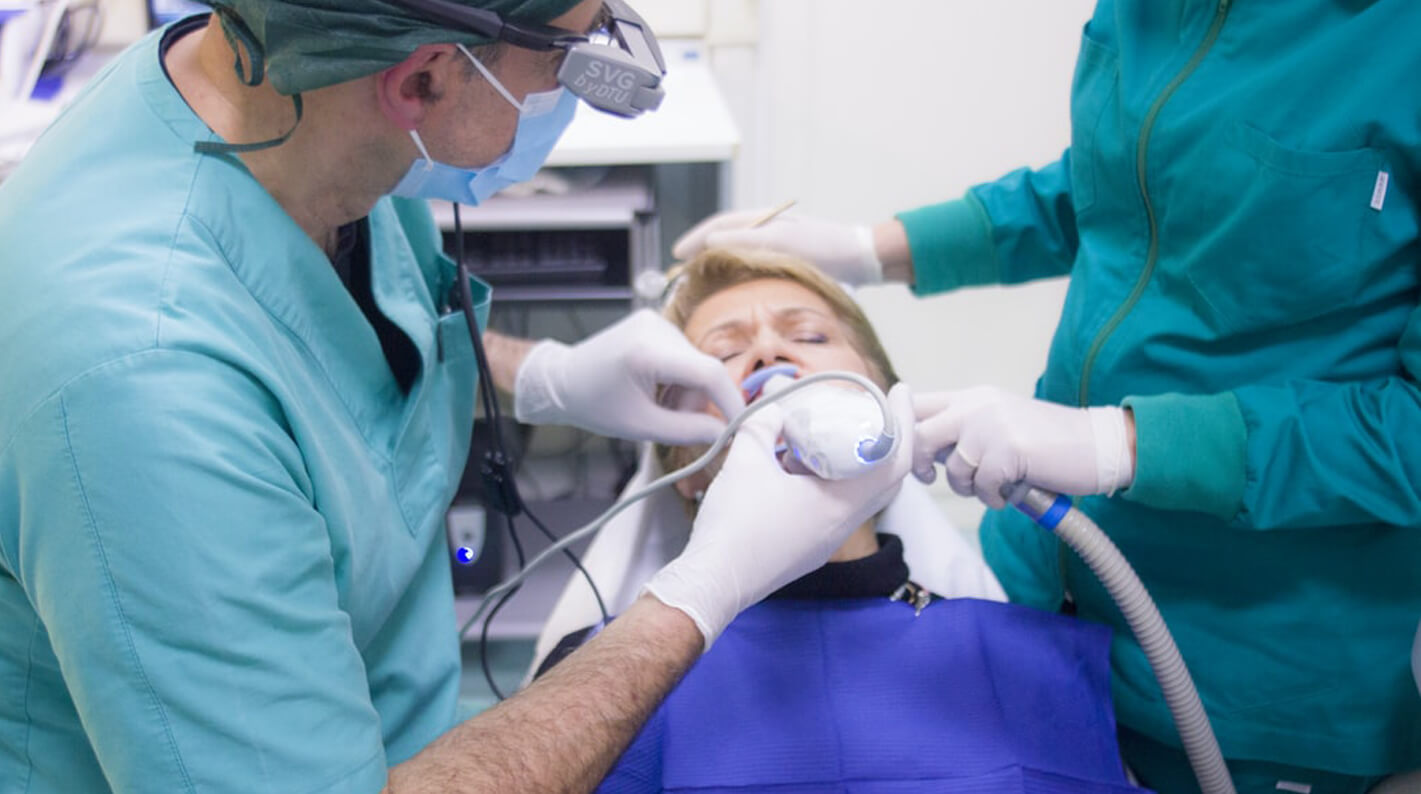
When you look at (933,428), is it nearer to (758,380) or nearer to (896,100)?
(758,380)

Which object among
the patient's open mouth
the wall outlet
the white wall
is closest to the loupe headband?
the patient's open mouth

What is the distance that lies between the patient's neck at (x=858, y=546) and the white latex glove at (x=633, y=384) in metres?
0.25

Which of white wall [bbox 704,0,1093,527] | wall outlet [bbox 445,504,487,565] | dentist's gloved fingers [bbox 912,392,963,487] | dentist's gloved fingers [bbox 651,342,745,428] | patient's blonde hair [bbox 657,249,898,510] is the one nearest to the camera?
dentist's gloved fingers [bbox 912,392,963,487]

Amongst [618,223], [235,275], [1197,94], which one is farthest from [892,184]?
[235,275]

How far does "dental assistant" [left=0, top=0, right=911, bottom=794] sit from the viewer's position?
785mm

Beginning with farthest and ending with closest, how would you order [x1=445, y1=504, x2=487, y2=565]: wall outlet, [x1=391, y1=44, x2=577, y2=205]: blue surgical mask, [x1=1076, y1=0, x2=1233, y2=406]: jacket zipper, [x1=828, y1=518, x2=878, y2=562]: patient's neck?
1. [x1=445, y1=504, x2=487, y2=565]: wall outlet
2. [x1=828, y1=518, x2=878, y2=562]: patient's neck
3. [x1=1076, y1=0, x2=1233, y2=406]: jacket zipper
4. [x1=391, y1=44, x2=577, y2=205]: blue surgical mask

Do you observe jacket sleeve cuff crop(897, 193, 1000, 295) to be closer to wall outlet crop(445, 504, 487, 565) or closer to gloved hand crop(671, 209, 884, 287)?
gloved hand crop(671, 209, 884, 287)

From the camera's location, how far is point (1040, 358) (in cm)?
285

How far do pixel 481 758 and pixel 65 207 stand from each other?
1.82 feet

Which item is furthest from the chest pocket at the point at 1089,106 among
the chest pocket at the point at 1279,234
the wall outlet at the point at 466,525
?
the wall outlet at the point at 466,525

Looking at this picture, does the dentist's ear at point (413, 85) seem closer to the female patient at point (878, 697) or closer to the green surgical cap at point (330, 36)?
the green surgical cap at point (330, 36)

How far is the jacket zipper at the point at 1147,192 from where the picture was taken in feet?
3.67

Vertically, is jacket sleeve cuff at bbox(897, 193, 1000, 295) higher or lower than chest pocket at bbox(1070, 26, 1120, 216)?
Answer: lower

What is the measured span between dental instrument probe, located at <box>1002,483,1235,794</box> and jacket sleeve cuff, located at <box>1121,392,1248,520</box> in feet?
0.24
